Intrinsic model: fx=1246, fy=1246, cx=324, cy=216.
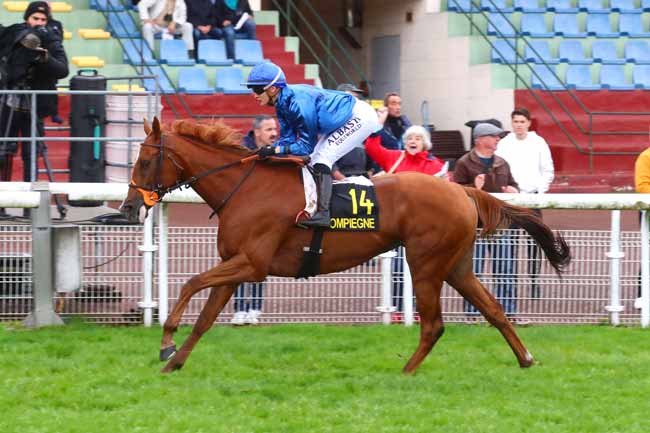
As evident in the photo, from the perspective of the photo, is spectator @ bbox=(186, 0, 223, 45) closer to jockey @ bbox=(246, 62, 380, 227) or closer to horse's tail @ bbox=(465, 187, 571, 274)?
jockey @ bbox=(246, 62, 380, 227)

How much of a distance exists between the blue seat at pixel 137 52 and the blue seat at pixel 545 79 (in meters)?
5.71

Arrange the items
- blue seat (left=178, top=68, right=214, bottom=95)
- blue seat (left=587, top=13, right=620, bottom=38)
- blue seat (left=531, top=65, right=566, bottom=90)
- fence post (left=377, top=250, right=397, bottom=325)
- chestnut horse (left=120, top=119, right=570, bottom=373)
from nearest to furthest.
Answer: chestnut horse (left=120, top=119, right=570, bottom=373) → fence post (left=377, top=250, right=397, bottom=325) → blue seat (left=178, top=68, right=214, bottom=95) → blue seat (left=531, top=65, right=566, bottom=90) → blue seat (left=587, top=13, right=620, bottom=38)

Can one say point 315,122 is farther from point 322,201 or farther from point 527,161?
point 527,161

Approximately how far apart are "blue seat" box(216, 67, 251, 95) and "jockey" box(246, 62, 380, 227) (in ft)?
27.0

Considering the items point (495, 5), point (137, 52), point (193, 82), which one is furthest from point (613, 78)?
point (137, 52)

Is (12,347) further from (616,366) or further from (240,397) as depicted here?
(616,366)

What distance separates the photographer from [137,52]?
51.8ft

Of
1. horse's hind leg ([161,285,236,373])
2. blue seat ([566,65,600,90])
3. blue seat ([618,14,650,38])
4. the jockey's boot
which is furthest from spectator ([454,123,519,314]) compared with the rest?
blue seat ([618,14,650,38])

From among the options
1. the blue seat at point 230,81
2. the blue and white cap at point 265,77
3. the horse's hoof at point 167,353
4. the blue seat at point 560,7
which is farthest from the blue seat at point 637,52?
the horse's hoof at point 167,353

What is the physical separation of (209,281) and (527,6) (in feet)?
43.1

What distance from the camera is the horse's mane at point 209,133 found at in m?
7.92

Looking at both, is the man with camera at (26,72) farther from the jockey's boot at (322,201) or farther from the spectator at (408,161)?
the jockey's boot at (322,201)

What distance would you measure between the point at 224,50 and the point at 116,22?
1467 mm

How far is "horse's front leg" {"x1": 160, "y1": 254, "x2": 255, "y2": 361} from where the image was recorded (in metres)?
7.55
